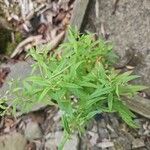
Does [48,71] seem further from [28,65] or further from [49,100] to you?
[28,65]

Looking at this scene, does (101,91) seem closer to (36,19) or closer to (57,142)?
(57,142)

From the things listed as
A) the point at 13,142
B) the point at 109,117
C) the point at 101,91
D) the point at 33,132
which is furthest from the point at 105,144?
the point at 101,91

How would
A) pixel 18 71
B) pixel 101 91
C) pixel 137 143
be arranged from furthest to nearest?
1. pixel 18 71
2. pixel 137 143
3. pixel 101 91

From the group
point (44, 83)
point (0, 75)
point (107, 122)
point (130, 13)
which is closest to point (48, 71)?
point (44, 83)

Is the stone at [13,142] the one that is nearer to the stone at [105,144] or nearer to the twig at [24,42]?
the stone at [105,144]

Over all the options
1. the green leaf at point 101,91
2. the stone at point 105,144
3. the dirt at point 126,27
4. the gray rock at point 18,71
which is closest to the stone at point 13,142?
the gray rock at point 18,71

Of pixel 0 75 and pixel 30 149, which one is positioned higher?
pixel 0 75

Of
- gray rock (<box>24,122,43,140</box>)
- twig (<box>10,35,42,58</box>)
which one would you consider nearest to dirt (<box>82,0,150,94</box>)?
twig (<box>10,35,42,58</box>)
